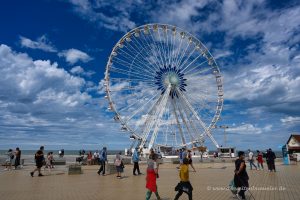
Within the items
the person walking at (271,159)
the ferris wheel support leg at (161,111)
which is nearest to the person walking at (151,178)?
the person walking at (271,159)

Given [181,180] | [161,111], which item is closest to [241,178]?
[181,180]

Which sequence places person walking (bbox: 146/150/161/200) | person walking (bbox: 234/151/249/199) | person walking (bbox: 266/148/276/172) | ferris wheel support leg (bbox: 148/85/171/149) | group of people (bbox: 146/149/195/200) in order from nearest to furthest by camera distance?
group of people (bbox: 146/149/195/200) → person walking (bbox: 146/150/161/200) → person walking (bbox: 234/151/249/199) → person walking (bbox: 266/148/276/172) → ferris wheel support leg (bbox: 148/85/171/149)

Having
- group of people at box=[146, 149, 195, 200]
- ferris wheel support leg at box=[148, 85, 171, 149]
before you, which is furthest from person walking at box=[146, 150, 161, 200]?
ferris wheel support leg at box=[148, 85, 171, 149]

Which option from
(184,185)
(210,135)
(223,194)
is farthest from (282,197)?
(210,135)

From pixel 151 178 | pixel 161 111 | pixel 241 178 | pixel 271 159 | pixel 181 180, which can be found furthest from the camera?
pixel 161 111

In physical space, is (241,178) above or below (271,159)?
below

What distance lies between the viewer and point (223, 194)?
11062mm

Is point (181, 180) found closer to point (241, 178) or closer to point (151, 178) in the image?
point (151, 178)

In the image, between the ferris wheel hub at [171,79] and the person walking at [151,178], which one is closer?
the person walking at [151,178]

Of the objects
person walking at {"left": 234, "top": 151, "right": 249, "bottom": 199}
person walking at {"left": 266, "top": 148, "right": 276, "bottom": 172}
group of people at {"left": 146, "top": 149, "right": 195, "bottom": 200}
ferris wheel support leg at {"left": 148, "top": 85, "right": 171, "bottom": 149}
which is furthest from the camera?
ferris wheel support leg at {"left": 148, "top": 85, "right": 171, "bottom": 149}

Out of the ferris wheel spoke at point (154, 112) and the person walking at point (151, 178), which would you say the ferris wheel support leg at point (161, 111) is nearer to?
the ferris wheel spoke at point (154, 112)

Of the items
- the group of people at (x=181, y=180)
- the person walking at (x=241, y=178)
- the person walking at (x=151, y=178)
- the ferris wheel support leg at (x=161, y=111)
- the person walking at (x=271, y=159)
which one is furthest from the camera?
the ferris wheel support leg at (x=161, y=111)

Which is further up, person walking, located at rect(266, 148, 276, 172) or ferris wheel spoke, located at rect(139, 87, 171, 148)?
ferris wheel spoke, located at rect(139, 87, 171, 148)

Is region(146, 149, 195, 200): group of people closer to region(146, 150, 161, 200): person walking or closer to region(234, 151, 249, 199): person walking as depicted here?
region(146, 150, 161, 200): person walking
